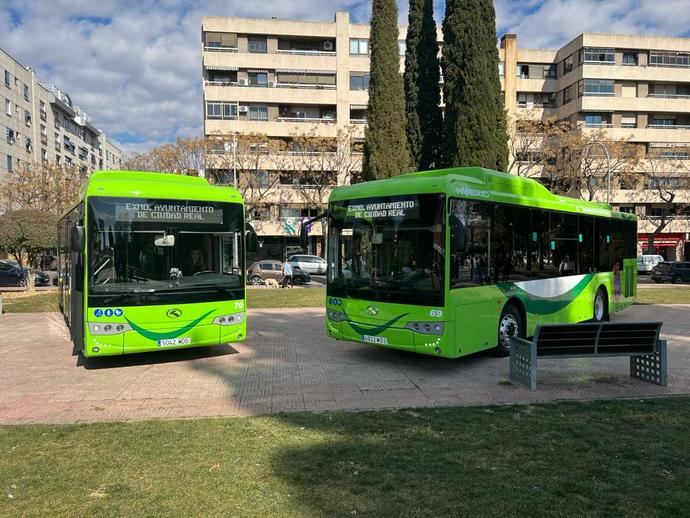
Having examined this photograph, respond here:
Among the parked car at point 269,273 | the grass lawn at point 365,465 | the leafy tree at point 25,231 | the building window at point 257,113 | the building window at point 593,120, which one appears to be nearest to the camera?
the grass lawn at point 365,465

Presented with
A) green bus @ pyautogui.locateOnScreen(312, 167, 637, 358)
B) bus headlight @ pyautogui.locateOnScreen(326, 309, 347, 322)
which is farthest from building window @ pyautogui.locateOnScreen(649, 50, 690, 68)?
bus headlight @ pyautogui.locateOnScreen(326, 309, 347, 322)

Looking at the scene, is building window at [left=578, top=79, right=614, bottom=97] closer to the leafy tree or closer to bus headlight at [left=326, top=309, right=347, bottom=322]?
the leafy tree

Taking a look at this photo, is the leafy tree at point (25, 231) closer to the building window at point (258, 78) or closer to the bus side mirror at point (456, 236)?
the bus side mirror at point (456, 236)

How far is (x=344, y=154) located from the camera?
4062 cm

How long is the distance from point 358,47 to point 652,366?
4548cm

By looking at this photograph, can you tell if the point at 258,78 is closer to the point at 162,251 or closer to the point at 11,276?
the point at 11,276

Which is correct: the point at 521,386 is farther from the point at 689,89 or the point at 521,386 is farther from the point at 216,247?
the point at 689,89

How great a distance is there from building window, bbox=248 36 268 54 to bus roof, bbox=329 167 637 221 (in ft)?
141

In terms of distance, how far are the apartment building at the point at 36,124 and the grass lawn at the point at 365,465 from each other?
4473 centimetres

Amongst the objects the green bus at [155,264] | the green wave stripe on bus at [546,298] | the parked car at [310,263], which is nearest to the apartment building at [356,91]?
the parked car at [310,263]

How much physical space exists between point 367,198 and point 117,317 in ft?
14.1

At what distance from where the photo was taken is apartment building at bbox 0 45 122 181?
5147 cm

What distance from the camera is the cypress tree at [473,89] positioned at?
25359 millimetres

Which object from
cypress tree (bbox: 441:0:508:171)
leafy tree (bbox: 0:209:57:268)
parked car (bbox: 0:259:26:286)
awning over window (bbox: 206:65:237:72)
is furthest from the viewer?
awning over window (bbox: 206:65:237:72)
